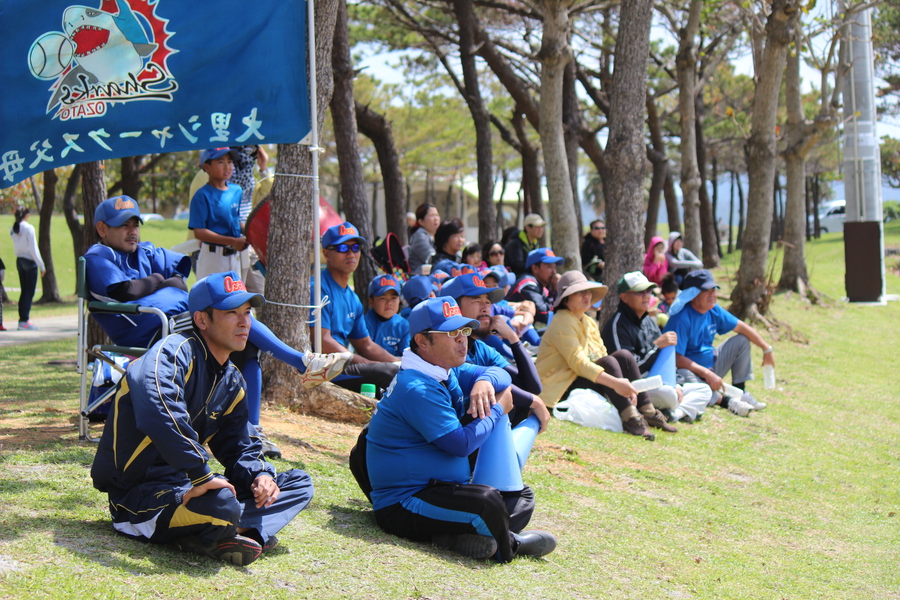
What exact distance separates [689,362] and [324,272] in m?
4.07

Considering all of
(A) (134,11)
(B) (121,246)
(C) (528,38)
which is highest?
(C) (528,38)

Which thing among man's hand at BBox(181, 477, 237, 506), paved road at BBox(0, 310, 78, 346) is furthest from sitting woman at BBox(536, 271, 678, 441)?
paved road at BBox(0, 310, 78, 346)

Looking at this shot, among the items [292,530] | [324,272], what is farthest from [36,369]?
[292,530]

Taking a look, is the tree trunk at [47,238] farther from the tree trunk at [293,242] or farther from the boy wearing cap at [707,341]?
the boy wearing cap at [707,341]

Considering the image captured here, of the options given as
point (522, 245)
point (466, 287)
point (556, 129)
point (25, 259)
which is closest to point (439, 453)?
point (466, 287)

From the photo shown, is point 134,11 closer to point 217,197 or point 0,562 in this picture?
point 217,197

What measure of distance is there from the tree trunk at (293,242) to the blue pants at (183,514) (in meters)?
2.91

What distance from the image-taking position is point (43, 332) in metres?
14.1

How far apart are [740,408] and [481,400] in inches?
221

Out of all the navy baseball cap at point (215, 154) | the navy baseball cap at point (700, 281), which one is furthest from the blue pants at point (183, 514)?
the navy baseball cap at point (700, 281)

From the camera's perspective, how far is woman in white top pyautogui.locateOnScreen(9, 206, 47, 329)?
14.6 metres

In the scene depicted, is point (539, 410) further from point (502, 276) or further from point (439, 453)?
point (502, 276)

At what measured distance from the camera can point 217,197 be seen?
7508 millimetres

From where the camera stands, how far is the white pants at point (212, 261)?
295 inches
